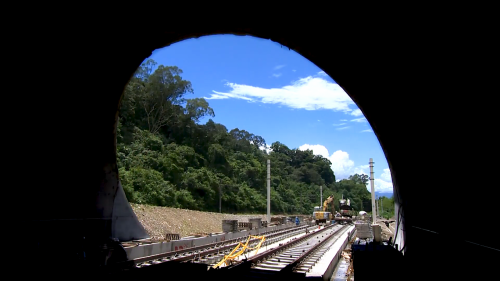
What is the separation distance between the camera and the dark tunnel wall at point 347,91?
15.0 ft

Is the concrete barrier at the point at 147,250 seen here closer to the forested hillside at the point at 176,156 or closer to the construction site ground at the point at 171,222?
the construction site ground at the point at 171,222

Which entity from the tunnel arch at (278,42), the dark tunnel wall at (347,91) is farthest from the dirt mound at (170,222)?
the tunnel arch at (278,42)

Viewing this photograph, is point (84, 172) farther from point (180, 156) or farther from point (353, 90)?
point (180, 156)

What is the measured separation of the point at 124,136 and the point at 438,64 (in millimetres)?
37425

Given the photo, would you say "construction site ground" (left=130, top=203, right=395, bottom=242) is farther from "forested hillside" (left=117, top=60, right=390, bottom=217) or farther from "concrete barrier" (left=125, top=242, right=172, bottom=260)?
"concrete barrier" (left=125, top=242, right=172, bottom=260)

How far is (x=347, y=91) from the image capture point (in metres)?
6.79

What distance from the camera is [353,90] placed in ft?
21.5

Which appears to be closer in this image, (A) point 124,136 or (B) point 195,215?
(B) point 195,215

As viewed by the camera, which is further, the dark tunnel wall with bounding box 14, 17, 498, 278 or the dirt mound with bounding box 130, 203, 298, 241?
the dirt mound with bounding box 130, 203, 298, 241

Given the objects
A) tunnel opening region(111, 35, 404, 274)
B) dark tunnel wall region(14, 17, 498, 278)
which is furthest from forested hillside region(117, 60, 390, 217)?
dark tunnel wall region(14, 17, 498, 278)

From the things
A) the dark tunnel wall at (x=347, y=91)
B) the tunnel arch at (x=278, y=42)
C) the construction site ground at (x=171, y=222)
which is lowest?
the construction site ground at (x=171, y=222)

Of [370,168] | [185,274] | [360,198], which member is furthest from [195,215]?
[360,198]

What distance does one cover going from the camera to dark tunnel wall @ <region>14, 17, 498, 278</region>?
15.0ft

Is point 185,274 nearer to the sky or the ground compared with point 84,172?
nearer to the ground
